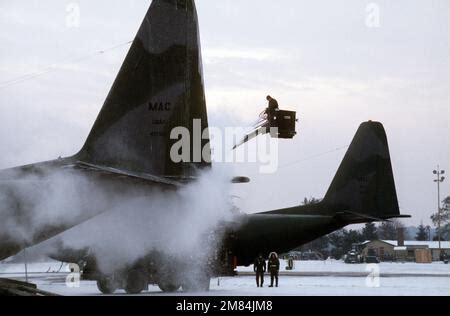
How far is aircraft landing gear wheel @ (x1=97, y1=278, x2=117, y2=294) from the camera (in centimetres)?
2989

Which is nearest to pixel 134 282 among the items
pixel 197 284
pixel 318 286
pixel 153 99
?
pixel 197 284

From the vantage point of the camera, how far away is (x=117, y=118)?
26.8 m

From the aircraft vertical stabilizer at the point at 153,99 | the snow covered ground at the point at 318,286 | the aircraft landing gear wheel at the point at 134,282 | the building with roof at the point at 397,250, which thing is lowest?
the snow covered ground at the point at 318,286

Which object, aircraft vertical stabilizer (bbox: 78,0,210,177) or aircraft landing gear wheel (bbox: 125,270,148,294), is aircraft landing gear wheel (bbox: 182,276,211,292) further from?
aircraft vertical stabilizer (bbox: 78,0,210,177)

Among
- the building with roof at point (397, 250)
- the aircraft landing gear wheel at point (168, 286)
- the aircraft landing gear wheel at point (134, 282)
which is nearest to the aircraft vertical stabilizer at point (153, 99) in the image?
the aircraft landing gear wheel at point (134, 282)

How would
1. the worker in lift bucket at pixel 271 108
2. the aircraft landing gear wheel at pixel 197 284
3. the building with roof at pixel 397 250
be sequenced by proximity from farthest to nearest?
the building with roof at pixel 397 250, the worker in lift bucket at pixel 271 108, the aircraft landing gear wheel at pixel 197 284

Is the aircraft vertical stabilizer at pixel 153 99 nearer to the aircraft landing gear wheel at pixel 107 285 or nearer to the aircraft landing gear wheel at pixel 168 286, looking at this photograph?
the aircraft landing gear wheel at pixel 107 285

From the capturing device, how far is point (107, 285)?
30.0m

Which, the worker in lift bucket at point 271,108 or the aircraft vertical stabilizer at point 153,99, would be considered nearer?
the aircraft vertical stabilizer at point 153,99

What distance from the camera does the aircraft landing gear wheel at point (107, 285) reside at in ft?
98.1

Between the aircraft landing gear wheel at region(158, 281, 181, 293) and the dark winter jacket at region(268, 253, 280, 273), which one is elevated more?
the dark winter jacket at region(268, 253, 280, 273)

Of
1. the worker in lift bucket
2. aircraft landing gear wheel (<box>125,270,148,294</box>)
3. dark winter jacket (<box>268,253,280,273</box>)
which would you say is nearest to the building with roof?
dark winter jacket (<box>268,253,280,273</box>)

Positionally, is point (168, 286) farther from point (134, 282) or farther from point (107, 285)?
point (107, 285)

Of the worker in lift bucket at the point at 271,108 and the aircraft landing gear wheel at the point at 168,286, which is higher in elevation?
the worker in lift bucket at the point at 271,108
